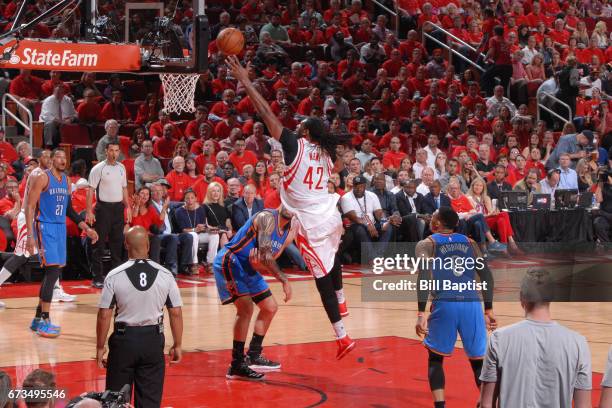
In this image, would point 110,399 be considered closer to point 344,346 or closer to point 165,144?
point 344,346

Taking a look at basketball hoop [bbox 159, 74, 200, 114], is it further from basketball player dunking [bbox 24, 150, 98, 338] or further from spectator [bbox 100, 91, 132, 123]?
spectator [bbox 100, 91, 132, 123]

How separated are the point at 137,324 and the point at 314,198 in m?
2.68

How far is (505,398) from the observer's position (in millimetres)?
5027

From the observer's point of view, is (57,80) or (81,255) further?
(57,80)

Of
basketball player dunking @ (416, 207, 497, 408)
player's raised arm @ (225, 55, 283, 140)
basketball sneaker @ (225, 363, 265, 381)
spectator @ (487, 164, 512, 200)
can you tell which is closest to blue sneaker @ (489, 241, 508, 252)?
spectator @ (487, 164, 512, 200)

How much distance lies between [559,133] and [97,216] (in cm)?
1131

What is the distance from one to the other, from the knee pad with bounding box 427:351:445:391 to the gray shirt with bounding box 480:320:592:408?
95.3 inches

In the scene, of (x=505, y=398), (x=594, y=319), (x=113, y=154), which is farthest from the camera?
(x=113, y=154)

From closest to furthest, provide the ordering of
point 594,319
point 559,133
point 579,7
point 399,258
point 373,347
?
point 373,347
point 594,319
point 399,258
point 559,133
point 579,7

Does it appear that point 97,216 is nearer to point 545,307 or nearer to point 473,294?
point 473,294

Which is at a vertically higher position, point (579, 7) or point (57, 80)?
point (579, 7)

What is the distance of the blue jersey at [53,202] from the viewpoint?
1121 centimetres

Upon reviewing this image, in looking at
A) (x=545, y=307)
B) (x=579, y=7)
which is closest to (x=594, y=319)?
(x=545, y=307)

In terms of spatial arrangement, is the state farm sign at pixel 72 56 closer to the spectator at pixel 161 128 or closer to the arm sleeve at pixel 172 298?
the arm sleeve at pixel 172 298
